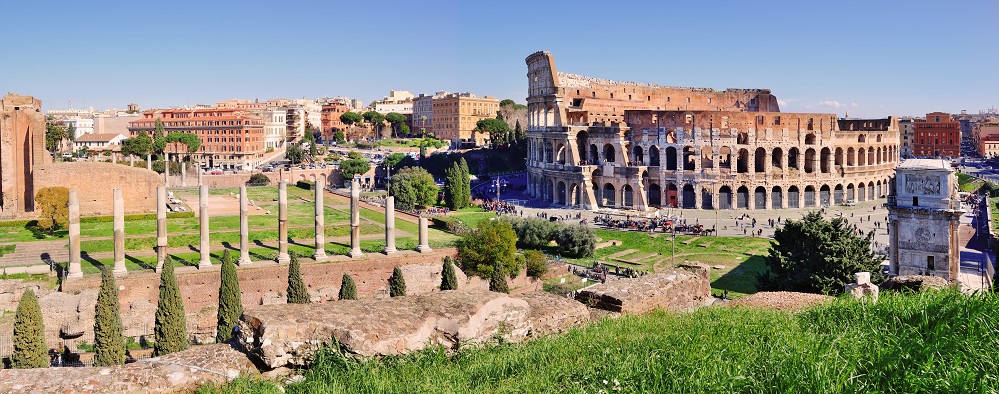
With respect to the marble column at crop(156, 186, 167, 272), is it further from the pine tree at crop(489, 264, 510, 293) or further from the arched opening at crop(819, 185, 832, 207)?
the arched opening at crop(819, 185, 832, 207)

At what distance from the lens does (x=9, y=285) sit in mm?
20719

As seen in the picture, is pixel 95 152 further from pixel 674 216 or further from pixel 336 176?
pixel 674 216

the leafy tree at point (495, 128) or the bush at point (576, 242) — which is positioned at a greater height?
the leafy tree at point (495, 128)

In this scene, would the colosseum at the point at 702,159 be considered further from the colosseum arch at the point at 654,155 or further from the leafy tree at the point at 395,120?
the leafy tree at the point at 395,120

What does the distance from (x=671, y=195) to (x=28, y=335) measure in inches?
1555

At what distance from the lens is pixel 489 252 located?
2578 centimetres

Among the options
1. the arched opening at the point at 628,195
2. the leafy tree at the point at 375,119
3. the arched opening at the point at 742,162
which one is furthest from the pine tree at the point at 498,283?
the leafy tree at the point at 375,119

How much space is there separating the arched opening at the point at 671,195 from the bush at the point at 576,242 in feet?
59.2

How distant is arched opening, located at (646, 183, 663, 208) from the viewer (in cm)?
4978

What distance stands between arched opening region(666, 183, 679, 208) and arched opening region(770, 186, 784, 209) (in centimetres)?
592

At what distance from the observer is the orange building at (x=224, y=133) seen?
2948 inches

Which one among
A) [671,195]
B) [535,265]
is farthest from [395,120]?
[535,265]

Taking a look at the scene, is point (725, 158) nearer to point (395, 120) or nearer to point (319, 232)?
point (319, 232)

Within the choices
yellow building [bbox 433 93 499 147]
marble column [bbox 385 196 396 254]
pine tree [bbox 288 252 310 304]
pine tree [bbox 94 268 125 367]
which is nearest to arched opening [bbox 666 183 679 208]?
marble column [bbox 385 196 396 254]
